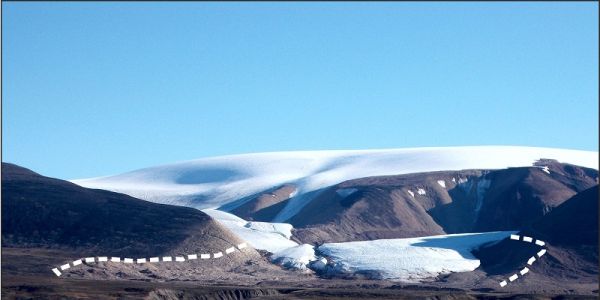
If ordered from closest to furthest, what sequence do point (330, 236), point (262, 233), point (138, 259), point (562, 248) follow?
point (138, 259), point (562, 248), point (262, 233), point (330, 236)

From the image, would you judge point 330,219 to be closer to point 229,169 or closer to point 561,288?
point 561,288

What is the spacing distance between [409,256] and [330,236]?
19393 millimetres

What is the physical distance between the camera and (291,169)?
168 meters

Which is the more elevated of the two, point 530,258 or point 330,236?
point 330,236

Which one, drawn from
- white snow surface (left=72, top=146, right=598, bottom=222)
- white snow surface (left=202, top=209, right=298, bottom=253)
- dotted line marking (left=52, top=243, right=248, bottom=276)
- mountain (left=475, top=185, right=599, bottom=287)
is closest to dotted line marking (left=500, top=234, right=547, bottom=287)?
mountain (left=475, top=185, right=599, bottom=287)

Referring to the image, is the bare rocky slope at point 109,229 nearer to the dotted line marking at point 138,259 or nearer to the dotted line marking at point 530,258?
the dotted line marking at point 138,259

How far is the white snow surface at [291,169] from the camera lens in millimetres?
149375

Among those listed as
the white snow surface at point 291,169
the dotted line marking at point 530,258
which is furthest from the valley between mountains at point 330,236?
the white snow surface at point 291,169

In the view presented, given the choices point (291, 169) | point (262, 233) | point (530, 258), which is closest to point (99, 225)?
point (262, 233)

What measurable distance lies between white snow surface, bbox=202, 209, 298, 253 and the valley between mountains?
0.70ft

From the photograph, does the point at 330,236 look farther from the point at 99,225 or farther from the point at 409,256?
the point at 99,225

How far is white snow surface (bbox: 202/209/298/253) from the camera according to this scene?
99.6m

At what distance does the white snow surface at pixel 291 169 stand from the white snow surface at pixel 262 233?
58.3 ft

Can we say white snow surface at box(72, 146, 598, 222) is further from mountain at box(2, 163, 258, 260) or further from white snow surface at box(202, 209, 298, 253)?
mountain at box(2, 163, 258, 260)
